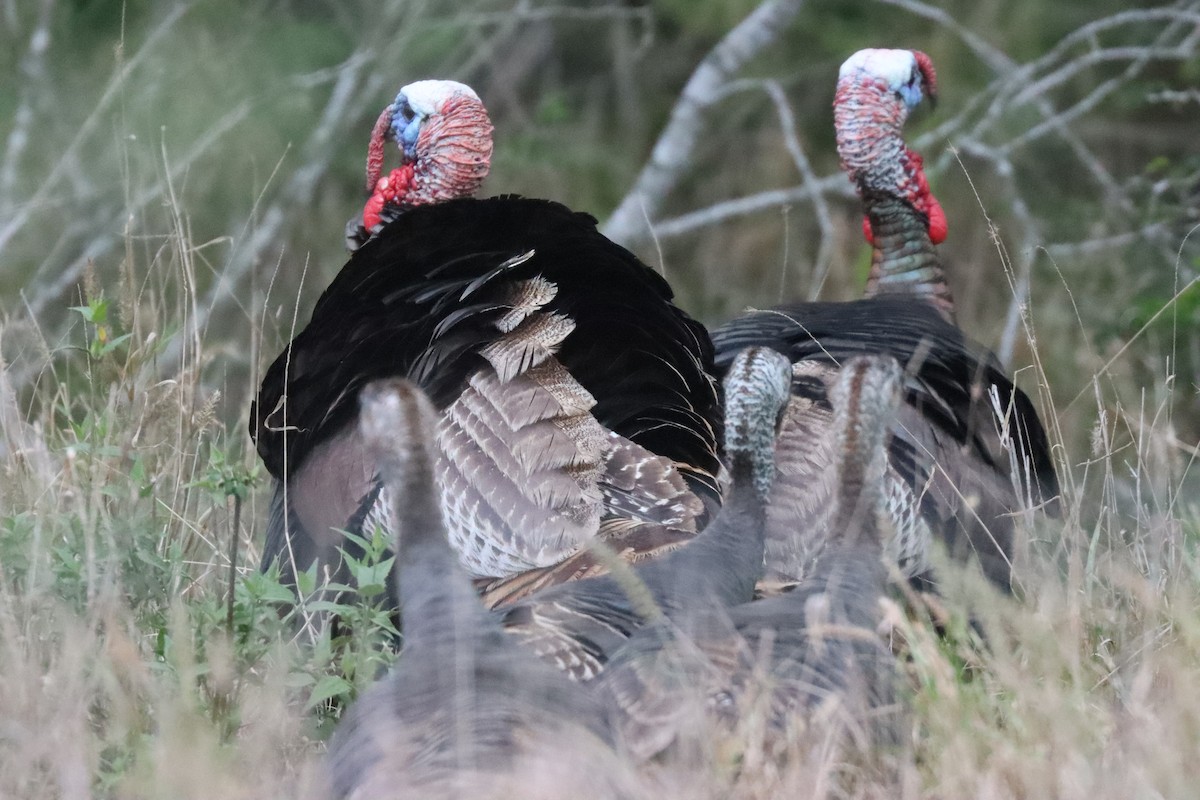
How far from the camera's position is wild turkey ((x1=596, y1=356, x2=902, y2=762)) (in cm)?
244

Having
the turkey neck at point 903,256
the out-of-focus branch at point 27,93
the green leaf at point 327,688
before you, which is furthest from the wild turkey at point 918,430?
the out-of-focus branch at point 27,93

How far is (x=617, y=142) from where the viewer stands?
9.30 m

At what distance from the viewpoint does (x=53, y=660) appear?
2.83m

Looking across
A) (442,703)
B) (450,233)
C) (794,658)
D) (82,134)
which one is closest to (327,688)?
(442,703)

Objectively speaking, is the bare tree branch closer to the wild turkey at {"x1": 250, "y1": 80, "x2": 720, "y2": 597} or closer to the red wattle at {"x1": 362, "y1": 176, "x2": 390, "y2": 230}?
→ the red wattle at {"x1": 362, "y1": 176, "x2": 390, "y2": 230}

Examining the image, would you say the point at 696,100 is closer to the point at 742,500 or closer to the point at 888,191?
the point at 888,191

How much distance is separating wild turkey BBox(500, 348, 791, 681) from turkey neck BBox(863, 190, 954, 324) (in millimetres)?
1806

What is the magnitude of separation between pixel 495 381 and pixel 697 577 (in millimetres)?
757

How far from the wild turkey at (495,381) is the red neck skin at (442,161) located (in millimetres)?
1194

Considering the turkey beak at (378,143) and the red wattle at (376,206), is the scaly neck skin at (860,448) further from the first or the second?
the turkey beak at (378,143)

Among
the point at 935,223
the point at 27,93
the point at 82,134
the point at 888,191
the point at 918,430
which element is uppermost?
the point at 27,93

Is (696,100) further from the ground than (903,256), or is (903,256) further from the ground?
(696,100)

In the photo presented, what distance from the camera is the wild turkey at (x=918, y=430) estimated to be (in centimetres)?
371

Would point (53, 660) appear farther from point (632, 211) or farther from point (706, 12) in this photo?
point (706, 12)
